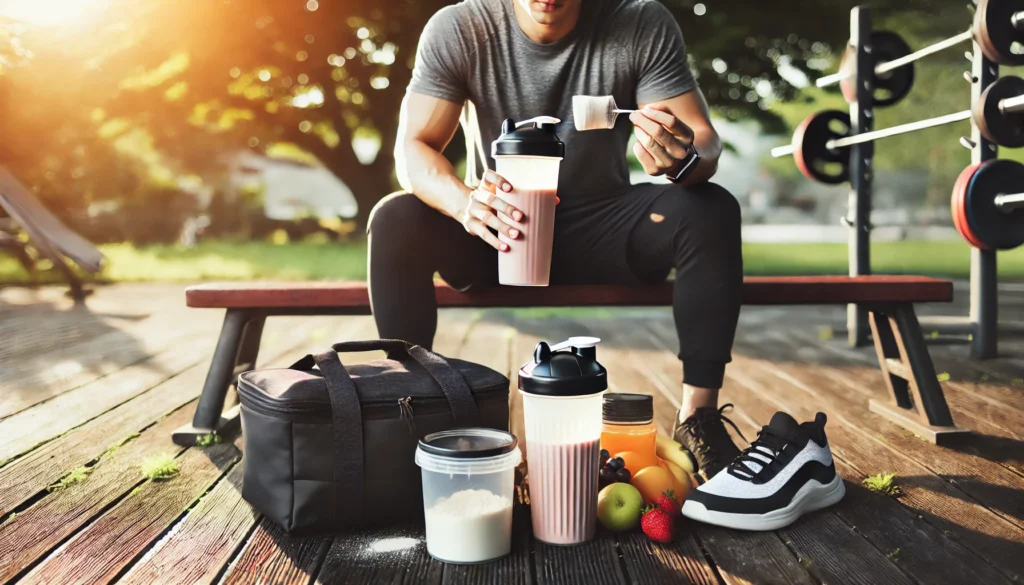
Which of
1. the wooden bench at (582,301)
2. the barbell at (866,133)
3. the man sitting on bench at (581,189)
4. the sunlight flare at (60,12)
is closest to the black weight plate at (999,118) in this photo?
the barbell at (866,133)

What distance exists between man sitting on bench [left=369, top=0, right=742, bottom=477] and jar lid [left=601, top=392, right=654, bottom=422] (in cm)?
20

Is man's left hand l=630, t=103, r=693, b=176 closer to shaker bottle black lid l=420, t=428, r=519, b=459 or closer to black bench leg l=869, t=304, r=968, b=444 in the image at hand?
shaker bottle black lid l=420, t=428, r=519, b=459

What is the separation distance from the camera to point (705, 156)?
6.52ft

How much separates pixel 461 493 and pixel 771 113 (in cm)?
877

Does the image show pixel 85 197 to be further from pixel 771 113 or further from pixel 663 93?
pixel 663 93

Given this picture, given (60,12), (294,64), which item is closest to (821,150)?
(294,64)

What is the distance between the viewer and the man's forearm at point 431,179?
192 centimetres

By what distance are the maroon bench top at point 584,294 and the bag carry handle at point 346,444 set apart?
654 mm

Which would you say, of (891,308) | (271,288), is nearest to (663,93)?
(891,308)

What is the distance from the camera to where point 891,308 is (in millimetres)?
2420

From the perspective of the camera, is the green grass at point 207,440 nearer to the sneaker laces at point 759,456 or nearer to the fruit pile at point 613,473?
the fruit pile at point 613,473

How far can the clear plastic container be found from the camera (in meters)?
1.47

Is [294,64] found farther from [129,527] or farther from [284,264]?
[129,527]

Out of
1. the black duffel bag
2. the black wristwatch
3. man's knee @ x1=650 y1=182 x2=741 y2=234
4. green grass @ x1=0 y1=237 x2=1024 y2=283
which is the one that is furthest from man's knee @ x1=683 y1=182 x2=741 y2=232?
green grass @ x1=0 y1=237 x2=1024 y2=283
